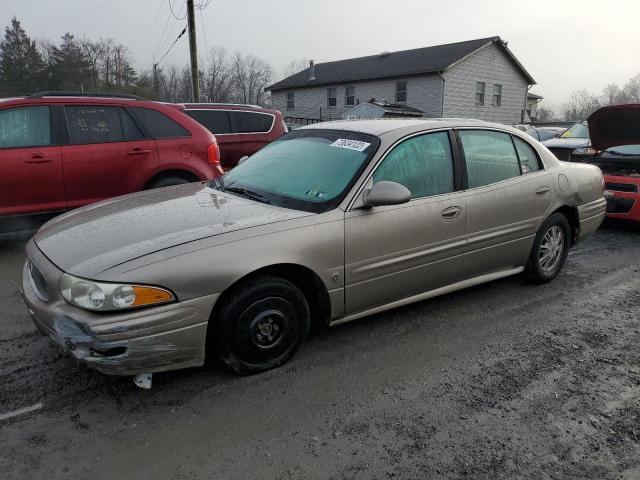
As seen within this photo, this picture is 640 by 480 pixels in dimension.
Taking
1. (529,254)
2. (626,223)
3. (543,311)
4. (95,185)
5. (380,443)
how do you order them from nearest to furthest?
1. (380,443)
2. (543,311)
3. (529,254)
4. (95,185)
5. (626,223)

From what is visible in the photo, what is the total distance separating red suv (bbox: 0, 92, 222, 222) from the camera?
16.9 ft

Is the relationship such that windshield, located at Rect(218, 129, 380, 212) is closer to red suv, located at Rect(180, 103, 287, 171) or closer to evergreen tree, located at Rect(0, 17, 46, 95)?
red suv, located at Rect(180, 103, 287, 171)

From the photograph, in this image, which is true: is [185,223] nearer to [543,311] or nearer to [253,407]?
[253,407]

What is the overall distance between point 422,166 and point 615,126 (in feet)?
17.7

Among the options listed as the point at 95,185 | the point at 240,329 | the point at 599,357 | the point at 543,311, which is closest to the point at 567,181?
the point at 543,311

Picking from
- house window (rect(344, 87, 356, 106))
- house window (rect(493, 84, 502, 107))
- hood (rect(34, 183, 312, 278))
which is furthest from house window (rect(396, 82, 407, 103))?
hood (rect(34, 183, 312, 278))

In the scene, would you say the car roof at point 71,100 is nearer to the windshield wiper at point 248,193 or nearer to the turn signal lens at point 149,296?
the windshield wiper at point 248,193

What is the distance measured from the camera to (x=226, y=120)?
884 cm

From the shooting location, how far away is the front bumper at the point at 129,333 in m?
2.43

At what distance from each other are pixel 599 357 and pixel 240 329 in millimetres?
2513

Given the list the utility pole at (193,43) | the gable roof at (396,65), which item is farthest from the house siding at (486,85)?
the utility pole at (193,43)

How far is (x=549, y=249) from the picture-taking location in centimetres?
466

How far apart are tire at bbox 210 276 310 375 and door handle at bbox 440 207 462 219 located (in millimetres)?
1328

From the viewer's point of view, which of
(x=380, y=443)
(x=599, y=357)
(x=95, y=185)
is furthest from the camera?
(x=95, y=185)
